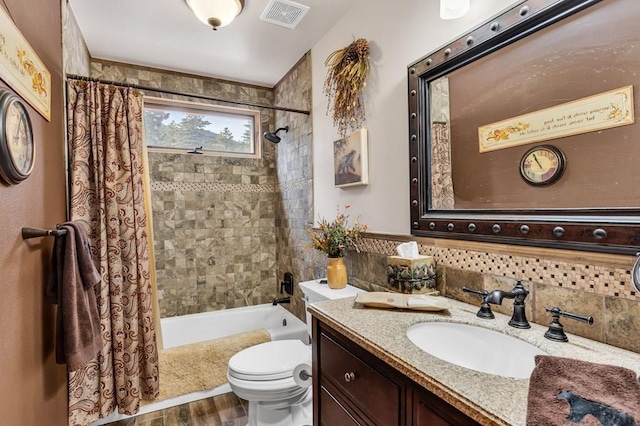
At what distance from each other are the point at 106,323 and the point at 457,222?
199cm

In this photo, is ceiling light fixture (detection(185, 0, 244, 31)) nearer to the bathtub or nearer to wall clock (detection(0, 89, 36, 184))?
wall clock (detection(0, 89, 36, 184))

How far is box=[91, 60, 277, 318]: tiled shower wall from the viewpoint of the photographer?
2869 millimetres

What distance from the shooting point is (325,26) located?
7.16 feet

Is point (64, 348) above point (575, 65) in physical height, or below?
below

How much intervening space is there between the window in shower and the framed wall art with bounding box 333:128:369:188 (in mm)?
1438

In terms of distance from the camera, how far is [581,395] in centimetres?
56

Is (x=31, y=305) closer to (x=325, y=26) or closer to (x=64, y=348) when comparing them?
(x=64, y=348)

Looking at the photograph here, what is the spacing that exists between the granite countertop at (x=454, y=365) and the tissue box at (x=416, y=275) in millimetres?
135

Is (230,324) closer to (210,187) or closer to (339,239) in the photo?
(210,187)

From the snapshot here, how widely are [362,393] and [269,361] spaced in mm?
902

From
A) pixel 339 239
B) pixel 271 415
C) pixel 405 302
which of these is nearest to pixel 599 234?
pixel 405 302

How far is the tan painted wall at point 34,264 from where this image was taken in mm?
1018

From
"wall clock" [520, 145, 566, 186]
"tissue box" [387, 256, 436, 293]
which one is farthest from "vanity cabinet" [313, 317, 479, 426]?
"wall clock" [520, 145, 566, 186]

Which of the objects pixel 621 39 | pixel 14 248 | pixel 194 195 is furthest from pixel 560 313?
pixel 194 195
